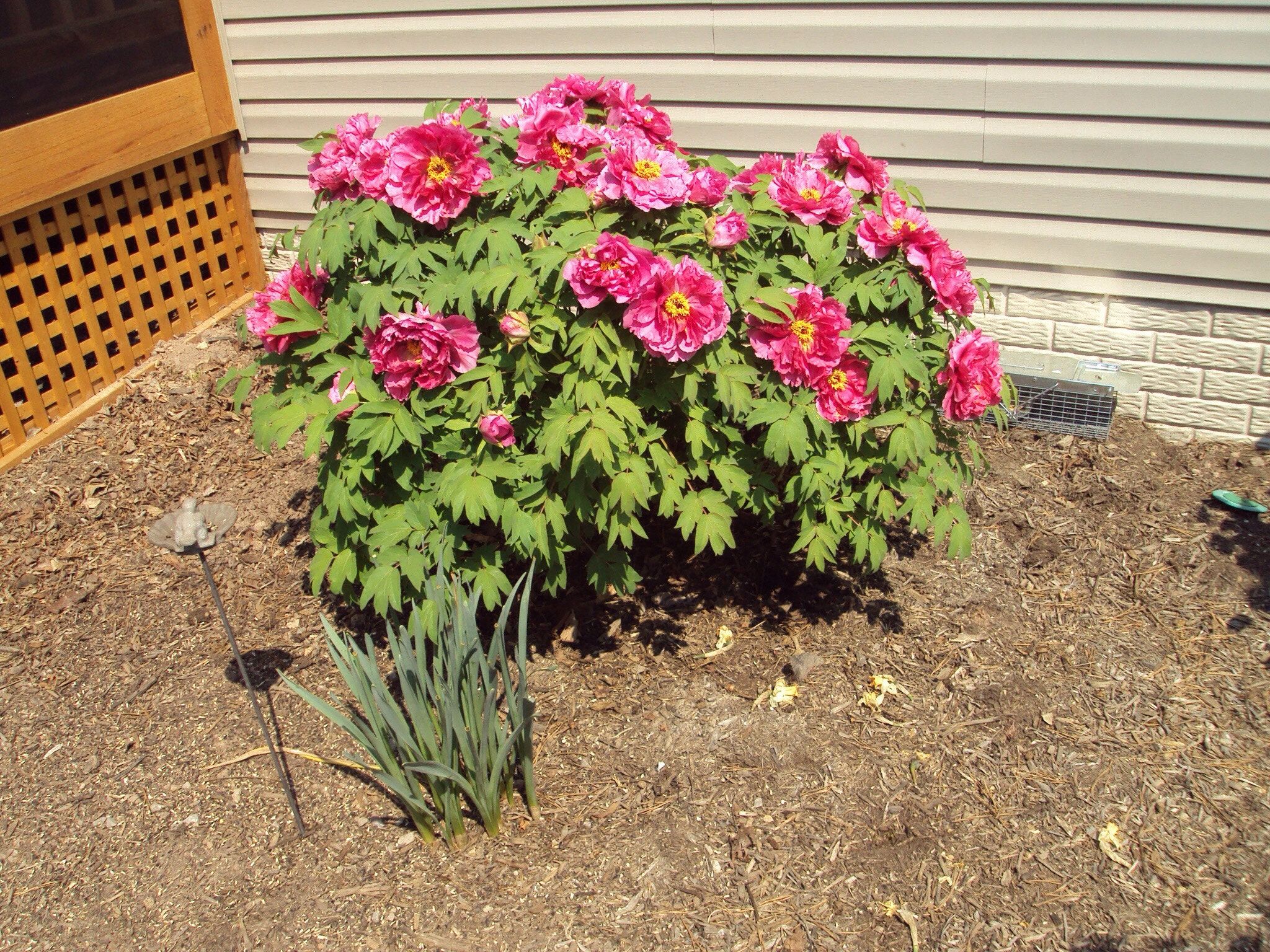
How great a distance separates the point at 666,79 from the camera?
15.2 ft

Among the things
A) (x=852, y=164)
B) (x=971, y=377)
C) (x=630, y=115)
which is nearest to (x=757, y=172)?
(x=852, y=164)

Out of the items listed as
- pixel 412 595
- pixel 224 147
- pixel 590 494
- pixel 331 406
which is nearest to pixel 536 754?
pixel 412 595

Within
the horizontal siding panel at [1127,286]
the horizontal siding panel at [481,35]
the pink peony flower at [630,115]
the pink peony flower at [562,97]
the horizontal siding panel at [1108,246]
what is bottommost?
the horizontal siding panel at [1127,286]

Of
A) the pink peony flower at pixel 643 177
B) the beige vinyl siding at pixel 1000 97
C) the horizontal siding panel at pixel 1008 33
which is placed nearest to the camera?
the pink peony flower at pixel 643 177

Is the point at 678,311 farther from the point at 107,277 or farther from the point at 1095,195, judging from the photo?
the point at 107,277

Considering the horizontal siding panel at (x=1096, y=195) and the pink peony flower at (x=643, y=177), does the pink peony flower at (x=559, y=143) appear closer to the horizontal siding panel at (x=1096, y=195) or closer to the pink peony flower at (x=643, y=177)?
the pink peony flower at (x=643, y=177)

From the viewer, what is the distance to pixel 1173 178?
402cm

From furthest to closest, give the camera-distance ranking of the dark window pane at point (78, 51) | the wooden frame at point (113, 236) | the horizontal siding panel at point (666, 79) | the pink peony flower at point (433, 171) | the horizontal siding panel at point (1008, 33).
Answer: the wooden frame at point (113, 236)
the dark window pane at point (78, 51)
the horizontal siding panel at point (666, 79)
the horizontal siding panel at point (1008, 33)
the pink peony flower at point (433, 171)

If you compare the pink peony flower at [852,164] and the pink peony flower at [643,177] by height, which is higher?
the pink peony flower at [643,177]

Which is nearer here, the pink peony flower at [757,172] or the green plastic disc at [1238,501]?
the pink peony flower at [757,172]

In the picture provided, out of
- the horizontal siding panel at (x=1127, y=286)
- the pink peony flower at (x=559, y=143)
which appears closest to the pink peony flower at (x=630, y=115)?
the pink peony flower at (x=559, y=143)

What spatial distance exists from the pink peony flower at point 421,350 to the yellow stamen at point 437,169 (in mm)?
328

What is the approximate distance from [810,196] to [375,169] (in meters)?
1.16

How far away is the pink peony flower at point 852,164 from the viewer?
10.3 feet
